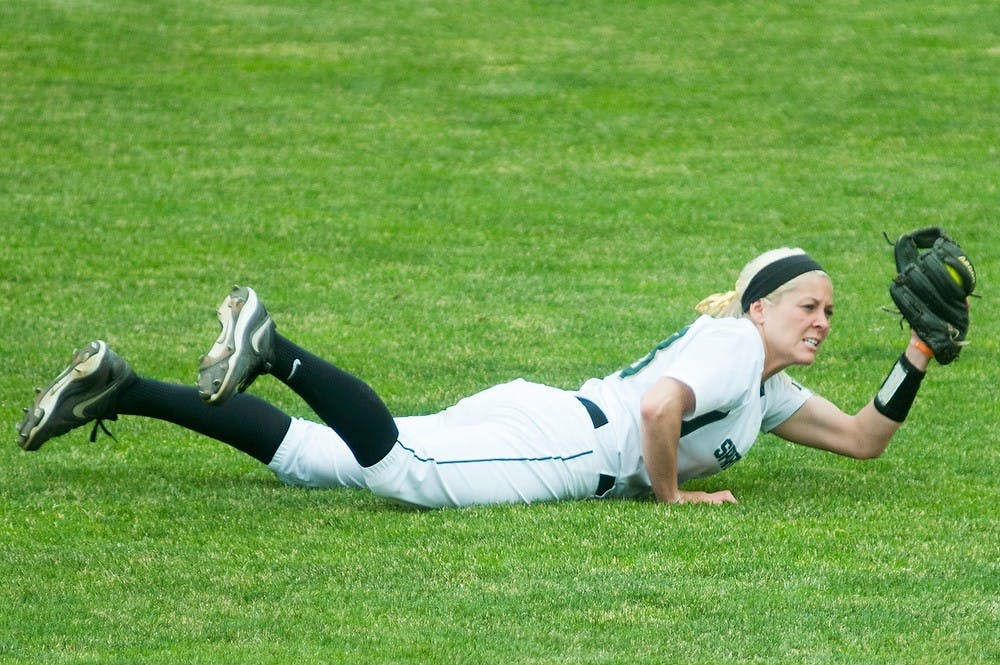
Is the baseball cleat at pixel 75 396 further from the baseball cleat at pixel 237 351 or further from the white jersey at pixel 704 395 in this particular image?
the white jersey at pixel 704 395

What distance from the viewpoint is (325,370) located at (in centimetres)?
603

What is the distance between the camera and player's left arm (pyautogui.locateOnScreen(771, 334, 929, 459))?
670 centimetres

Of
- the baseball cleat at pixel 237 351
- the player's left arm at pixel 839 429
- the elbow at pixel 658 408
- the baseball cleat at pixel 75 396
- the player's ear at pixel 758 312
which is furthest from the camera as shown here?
the player's left arm at pixel 839 429

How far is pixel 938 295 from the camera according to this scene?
622 cm

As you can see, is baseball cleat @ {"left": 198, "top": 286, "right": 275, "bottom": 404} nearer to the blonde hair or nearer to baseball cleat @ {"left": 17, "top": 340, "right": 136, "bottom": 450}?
baseball cleat @ {"left": 17, "top": 340, "right": 136, "bottom": 450}

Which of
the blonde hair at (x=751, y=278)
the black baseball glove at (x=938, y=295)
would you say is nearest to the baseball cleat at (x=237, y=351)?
the blonde hair at (x=751, y=278)

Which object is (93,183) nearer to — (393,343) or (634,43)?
(393,343)

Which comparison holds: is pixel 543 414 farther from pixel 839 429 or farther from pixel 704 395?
pixel 839 429

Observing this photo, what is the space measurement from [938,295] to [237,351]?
8.70ft

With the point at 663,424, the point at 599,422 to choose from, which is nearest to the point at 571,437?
the point at 599,422

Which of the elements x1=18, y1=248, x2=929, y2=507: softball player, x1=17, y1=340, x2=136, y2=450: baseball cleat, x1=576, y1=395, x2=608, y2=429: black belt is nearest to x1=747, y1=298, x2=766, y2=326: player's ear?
x1=18, y1=248, x2=929, y2=507: softball player

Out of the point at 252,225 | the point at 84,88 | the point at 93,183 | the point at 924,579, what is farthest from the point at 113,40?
the point at 924,579

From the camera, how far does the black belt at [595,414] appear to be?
6.37 m

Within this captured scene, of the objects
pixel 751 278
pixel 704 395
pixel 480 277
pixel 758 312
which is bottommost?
pixel 480 277
